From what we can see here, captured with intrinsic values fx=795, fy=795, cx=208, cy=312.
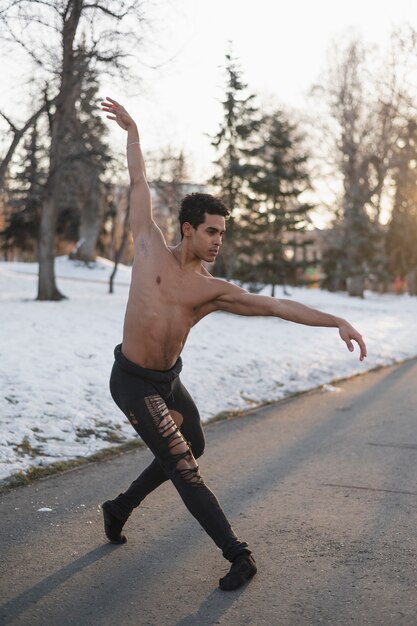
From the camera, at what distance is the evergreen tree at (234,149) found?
26031 mm

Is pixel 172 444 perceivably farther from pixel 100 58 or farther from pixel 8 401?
pixel 100 58

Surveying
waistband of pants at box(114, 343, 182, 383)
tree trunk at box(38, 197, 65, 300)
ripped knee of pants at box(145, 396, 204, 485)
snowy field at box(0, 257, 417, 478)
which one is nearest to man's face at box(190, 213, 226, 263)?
waistband of pants at box(114, 343, 182, 383)

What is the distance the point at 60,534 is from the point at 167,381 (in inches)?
48.6

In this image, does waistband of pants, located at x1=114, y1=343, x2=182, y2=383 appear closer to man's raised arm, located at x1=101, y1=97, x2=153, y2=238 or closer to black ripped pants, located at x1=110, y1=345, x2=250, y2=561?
black ripped pants, located at x1=110, y1=345, x2=250, y2=561

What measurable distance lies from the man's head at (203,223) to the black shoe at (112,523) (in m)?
1.51

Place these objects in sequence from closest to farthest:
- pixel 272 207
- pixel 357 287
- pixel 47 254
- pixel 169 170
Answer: pixel 47 254 < pixel 272 207 < pixel 169 170 < pixel 357 287

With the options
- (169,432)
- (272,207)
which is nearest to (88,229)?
(272,207)

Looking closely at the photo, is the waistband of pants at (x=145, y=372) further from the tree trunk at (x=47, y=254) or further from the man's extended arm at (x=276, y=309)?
the tree trunk at (x=47, y=254)

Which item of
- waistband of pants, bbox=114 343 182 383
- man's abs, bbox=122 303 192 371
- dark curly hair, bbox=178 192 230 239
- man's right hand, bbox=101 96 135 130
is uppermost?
man's right hand, bbox=101 96 135 130

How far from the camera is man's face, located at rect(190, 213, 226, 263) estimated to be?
12.9 feet

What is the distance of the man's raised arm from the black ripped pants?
677 mm

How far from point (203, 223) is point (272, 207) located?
2389cm

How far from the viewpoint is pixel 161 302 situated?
13.2ft

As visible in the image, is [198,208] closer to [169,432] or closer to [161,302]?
[161,302]
